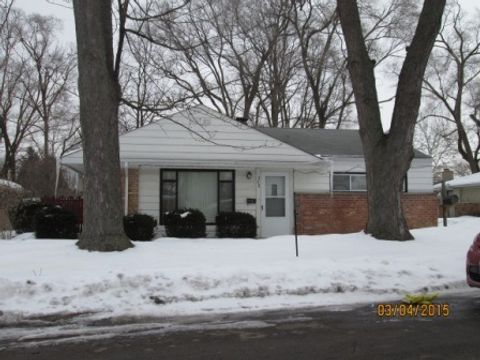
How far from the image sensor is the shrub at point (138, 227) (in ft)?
44.9

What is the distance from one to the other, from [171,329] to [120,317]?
943 millimetres

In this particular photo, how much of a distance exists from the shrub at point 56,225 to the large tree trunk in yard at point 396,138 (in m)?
7.93

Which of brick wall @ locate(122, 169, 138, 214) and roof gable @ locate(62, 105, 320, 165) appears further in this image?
roof gable @ locate(62, 105, 320, 165)

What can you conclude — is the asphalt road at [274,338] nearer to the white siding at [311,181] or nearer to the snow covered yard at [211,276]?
the snow covered yard at [211,276]

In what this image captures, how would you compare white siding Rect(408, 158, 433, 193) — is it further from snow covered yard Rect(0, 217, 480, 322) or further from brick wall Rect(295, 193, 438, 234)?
snow covered yard Rect(0, 217, 480, 322)

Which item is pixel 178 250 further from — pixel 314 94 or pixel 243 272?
pixel 314 94

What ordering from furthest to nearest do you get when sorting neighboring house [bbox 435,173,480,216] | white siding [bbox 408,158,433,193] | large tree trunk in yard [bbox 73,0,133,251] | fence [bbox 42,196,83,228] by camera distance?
neighboring house [bbox 435,173,480,216] → white siding [bbox 408,158,433,193] → fence [bbox 42,196,83,228] → large tree trunk in yard [bbox 73,0,133,251]

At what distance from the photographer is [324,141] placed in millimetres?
19828

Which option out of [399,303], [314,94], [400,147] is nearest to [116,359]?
[399,303]

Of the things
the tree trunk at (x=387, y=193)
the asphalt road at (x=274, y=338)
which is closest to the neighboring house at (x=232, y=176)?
the tree trunk at (x=387, y=193)

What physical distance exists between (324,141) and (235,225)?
645cm

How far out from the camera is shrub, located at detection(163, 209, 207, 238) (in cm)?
1453
